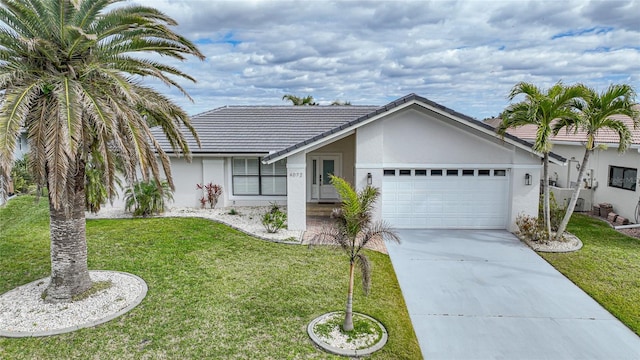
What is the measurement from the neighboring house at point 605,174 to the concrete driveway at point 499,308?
604 cm

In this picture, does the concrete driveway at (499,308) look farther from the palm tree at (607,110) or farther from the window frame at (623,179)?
the window frame at (623,179)

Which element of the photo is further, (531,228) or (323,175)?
(323,175)

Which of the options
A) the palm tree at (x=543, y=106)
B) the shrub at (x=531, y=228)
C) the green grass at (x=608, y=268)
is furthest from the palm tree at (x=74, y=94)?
the shrub at (x=531, y=228)

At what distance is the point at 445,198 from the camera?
1486 centimetres

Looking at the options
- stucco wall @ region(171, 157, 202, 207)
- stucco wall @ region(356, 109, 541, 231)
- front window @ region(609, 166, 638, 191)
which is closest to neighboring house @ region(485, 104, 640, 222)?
front window @ region(609, 166, 638, 191)

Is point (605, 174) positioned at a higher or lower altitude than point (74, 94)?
lower

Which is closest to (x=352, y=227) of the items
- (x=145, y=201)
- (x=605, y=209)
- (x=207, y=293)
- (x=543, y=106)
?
(x=207, y=293)

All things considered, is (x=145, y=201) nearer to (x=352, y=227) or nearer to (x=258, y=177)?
(x=258, y=177)

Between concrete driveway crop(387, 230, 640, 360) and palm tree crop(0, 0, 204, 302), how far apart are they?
21.5 ft

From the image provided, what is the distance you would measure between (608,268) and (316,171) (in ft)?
38.6

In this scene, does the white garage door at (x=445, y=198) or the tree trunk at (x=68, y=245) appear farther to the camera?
the white garage door at (x=445, y=198)

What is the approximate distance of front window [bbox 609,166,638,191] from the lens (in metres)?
15.3

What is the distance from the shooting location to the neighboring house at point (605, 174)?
15.3 m

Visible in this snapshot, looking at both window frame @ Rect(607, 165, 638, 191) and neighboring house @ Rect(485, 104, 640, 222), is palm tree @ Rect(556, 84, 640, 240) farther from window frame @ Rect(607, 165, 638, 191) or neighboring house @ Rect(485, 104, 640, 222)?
window frame @ Rect(607, 165, 638, 191)
